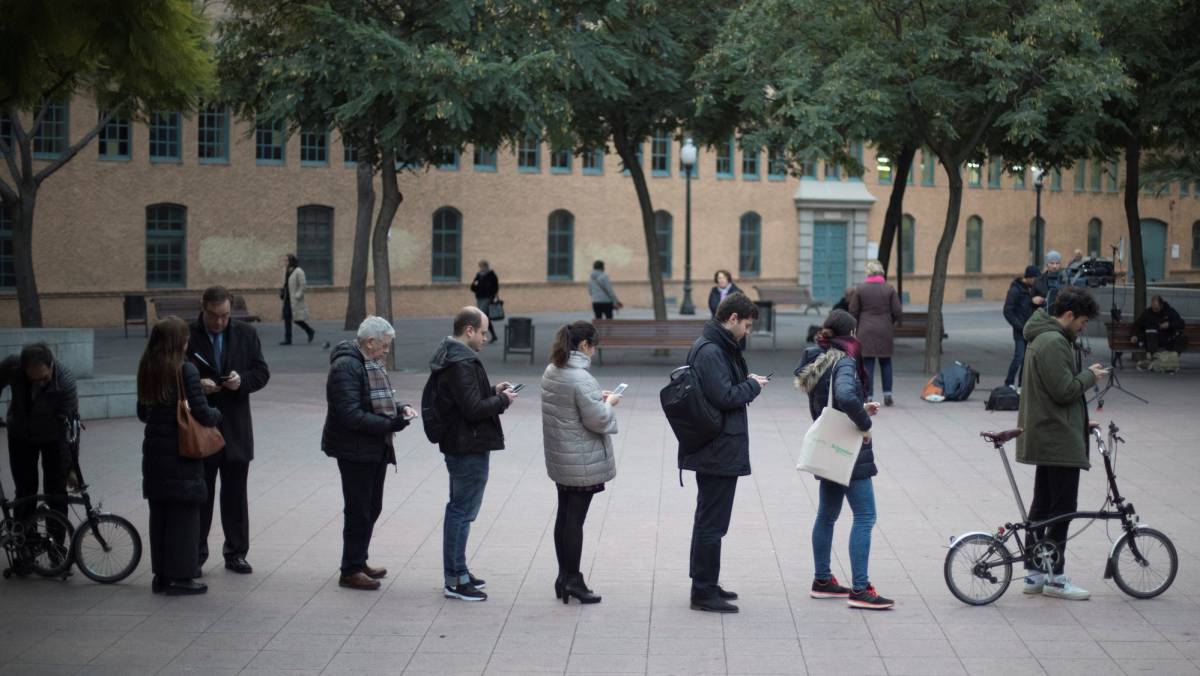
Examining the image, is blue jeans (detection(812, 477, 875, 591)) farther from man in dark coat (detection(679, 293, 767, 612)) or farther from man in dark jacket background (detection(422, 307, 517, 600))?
man in dark jacket background (detection(422, 307, 517, 600))

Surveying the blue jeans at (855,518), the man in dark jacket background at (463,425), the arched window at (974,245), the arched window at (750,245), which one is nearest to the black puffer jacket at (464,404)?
the man in dark jacket background at (463,425)

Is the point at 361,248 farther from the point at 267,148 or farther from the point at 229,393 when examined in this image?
the point at 229,393

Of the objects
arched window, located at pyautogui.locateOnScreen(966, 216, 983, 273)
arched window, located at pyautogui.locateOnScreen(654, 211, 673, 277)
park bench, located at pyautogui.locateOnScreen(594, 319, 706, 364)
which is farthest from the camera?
arched window, located at pyautogui.locateOnScreen(966, 216, 983, 273)

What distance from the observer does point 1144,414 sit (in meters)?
18.0

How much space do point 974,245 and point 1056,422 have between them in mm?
46721

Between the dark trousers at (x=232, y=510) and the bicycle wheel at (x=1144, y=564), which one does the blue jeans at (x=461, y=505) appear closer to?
the dark trousers at (x=232, y=510)

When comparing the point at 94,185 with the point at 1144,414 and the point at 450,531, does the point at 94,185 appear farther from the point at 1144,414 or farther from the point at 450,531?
the point at 450,531

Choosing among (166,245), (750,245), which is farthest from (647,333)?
(750,245)

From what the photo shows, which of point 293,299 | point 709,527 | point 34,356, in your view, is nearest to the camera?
point 709,527

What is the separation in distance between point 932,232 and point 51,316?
29.6m

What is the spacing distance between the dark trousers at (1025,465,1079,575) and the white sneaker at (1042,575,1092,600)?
0.05 m

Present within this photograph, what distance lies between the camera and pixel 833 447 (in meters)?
8.29

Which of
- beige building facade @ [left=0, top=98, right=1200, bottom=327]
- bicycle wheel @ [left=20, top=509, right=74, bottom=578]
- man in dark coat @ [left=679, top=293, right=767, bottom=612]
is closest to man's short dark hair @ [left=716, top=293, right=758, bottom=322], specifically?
man in dark coat @ [left=679, top=293, right=767, bottom=612]

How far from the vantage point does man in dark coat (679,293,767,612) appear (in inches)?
320
